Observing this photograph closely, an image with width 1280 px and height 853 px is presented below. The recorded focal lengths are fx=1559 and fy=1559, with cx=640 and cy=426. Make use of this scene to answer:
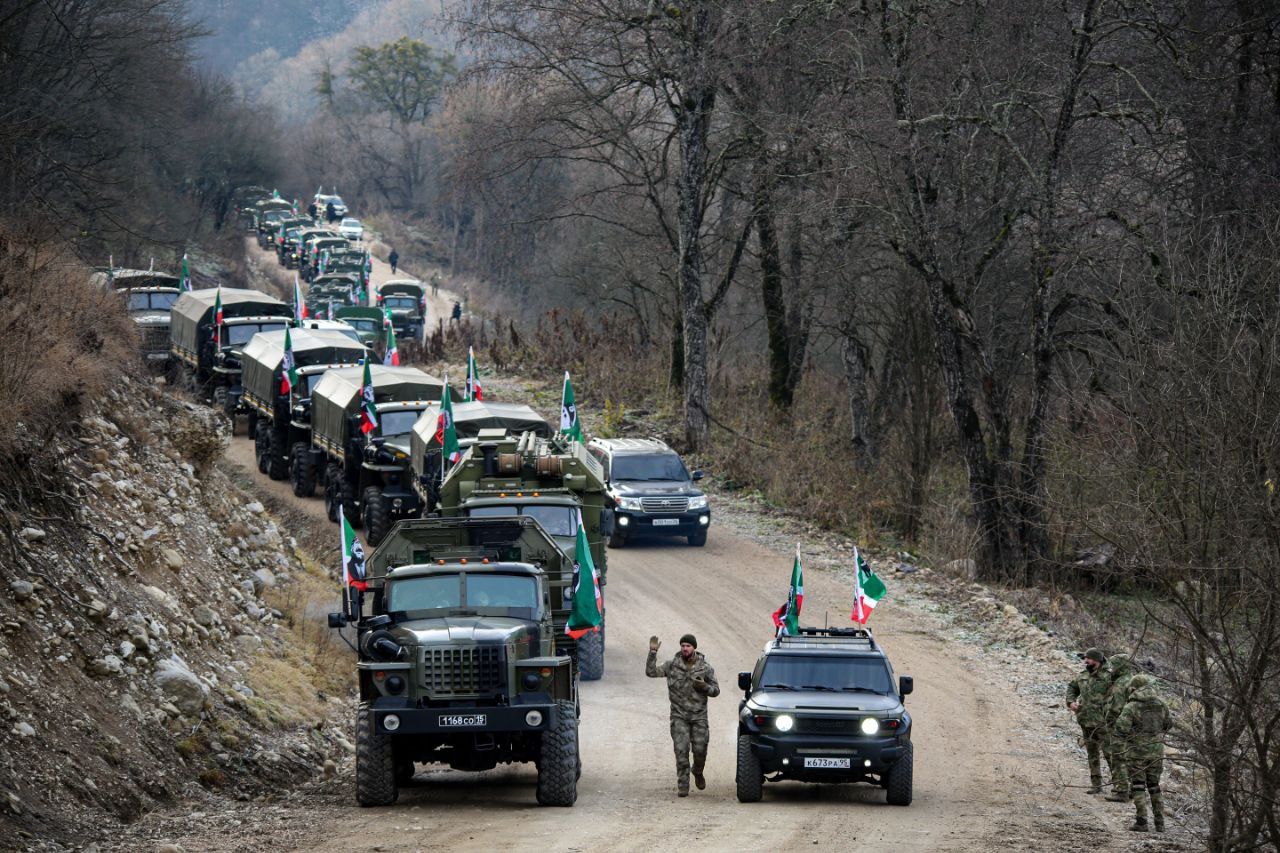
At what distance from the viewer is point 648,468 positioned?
2741cm

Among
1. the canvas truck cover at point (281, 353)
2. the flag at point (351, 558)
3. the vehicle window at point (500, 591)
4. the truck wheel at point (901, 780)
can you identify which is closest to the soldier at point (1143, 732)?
the truck wheel at point (901, 780)

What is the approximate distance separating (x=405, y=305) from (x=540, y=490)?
34929mm

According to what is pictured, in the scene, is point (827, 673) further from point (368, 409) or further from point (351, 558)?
point (368, 409)

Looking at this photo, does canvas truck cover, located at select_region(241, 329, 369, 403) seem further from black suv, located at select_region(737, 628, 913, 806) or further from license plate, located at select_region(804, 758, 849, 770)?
license plate, located at select_region(804, 758, 849, 770)

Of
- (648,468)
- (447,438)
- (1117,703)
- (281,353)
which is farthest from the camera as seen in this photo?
(281,353)

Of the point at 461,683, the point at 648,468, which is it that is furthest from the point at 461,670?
the point at 648,468

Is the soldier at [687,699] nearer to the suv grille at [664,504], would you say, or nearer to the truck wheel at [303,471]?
the suv grille at [664,504]

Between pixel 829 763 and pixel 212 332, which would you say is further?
pixel 212 332

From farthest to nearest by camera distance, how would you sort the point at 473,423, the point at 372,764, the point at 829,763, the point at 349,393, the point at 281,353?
the point at 281,353 → the point at 349,393 → the point at 473,423 → the point at 829,763 → the point at 372,764

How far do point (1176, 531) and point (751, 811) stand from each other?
13.7 ft

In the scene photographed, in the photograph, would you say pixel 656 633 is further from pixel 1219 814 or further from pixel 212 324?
pixel 212 324

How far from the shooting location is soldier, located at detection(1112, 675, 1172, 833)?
1286 cm

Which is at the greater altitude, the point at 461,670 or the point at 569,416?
the point at 569,416

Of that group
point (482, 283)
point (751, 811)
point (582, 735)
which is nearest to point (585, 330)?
point (582, 735)
